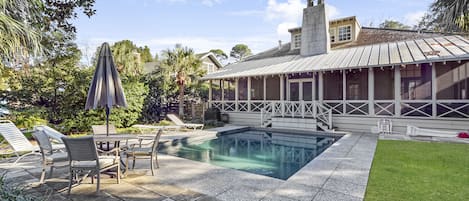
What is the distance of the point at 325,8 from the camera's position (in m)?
16.8

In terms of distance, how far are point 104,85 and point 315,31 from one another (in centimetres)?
1478

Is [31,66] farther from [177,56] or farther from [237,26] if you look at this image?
[237,26]

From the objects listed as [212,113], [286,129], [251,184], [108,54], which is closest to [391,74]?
[286,129]

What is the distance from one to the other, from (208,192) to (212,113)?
39.8 feet

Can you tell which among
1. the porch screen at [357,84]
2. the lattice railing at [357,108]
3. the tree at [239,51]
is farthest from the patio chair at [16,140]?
the tree at [239,51]

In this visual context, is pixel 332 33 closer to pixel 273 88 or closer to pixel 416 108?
pixel 273 88

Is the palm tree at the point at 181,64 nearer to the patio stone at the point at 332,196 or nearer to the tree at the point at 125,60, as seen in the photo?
the tree at the point at 125,60

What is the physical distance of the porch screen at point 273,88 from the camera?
17.5 m

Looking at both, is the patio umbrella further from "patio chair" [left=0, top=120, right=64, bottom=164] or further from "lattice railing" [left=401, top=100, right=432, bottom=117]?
"lattice railing" [left=401, top=100, right=432, bottom=117]

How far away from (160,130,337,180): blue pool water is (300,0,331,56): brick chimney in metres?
7.05

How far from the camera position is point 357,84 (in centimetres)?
1462

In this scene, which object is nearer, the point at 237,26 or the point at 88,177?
the point at 88,177

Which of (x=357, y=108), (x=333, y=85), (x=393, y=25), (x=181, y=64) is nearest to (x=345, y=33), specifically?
(x=333, y=85)

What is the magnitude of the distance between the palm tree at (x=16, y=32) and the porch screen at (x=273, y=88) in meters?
14.4
